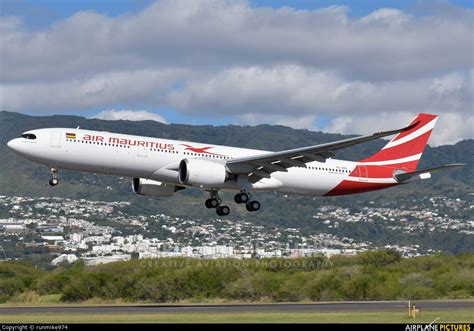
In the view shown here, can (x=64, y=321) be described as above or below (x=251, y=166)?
below

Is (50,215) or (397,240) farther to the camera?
(50,215)

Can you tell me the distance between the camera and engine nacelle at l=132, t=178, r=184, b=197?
5572 cm

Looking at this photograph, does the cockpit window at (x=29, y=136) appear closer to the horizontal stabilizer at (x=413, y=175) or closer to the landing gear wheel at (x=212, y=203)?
the landing gear wheel at (x=212, y=203)

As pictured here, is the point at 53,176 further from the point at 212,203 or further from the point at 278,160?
the point at 278,160

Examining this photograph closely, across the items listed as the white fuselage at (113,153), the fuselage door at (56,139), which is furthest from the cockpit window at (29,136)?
the fuselage door at (56,139)

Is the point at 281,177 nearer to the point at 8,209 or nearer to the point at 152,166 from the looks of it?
the point at 152,166

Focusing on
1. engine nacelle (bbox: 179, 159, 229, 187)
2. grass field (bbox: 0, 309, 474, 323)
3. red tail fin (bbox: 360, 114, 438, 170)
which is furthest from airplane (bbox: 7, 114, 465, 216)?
grass field (bbox: 0, 309, 474, 323)

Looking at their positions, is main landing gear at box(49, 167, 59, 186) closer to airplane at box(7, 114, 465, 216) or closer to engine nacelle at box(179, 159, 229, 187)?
airplane at box(7, 114, 465, 216)

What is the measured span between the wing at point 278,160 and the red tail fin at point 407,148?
781 centimetres

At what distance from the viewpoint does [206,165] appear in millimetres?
52219

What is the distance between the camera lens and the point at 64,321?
39156 millimetres

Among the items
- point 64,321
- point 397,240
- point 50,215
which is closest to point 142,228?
point 50,215

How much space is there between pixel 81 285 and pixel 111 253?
2504 inches

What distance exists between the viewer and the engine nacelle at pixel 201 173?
51469 mm
